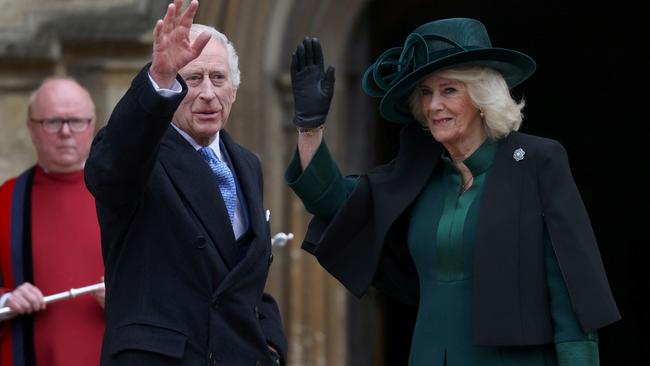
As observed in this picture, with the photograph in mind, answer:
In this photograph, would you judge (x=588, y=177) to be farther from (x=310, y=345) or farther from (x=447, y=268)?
(x=447, y=268)

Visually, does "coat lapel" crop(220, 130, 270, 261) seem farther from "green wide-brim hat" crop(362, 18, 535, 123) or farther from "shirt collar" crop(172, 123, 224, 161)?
"green wide-brim hat" crop(362, 18, 535, 123)

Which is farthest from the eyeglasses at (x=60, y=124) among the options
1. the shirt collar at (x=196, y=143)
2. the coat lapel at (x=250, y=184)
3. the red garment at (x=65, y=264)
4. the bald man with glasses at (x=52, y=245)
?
the shirt collar at (x=196, y=143)

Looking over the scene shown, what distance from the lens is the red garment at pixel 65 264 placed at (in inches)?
195

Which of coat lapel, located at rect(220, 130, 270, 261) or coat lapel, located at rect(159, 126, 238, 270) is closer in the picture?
coat lapel, located at rect(159, 126, 238, 270)

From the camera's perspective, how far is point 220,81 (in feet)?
13.4

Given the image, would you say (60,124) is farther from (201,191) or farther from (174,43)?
(174,43)

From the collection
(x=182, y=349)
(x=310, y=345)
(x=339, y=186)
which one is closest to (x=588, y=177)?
(x=310, y=345)

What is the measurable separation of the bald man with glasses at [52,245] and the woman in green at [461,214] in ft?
3.35

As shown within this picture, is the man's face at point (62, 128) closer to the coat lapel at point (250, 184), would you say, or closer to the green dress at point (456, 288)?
the coat lapel at point (250, 184)

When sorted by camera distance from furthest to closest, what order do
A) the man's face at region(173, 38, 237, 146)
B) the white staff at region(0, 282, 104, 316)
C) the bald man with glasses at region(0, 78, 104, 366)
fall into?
the bald man with glasses at region(0, 78, 104, 366) → the white staff at region(0, 282, 104, 316) → the man's face at region(173, 38, 237, 146)

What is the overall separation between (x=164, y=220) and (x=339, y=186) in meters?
0.60

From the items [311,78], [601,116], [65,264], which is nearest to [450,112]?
[311,78]

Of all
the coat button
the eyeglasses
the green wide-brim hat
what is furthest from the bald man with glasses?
the green wide-brim hat

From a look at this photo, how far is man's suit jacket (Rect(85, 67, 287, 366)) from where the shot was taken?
3.72 meters
